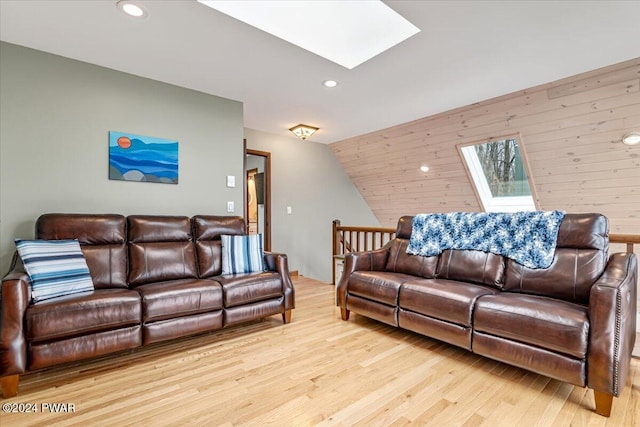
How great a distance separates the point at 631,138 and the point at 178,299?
417 centimetres

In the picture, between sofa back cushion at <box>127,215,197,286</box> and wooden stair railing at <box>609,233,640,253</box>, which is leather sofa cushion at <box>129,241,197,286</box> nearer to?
sofa back cushion at <box>127,215,197,286</box>

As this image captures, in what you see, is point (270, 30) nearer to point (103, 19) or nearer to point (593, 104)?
point (103, 19)

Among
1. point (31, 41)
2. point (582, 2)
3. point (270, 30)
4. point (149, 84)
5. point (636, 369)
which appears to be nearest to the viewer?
point (582, 2)

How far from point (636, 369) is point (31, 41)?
16.4 feet

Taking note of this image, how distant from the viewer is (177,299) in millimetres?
2332

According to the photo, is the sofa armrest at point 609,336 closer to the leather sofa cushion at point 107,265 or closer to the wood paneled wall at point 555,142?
the wood paneled wall at point 555,142

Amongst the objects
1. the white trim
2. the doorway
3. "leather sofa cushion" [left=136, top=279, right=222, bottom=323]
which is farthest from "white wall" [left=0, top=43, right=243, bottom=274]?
the white trim

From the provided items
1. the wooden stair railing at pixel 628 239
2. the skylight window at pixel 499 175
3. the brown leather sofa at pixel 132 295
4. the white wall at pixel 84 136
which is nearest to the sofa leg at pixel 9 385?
the brown leather sofa at pixel 132 295

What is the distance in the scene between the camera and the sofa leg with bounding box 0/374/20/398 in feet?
5.68

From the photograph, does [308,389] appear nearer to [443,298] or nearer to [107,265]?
[443,298]

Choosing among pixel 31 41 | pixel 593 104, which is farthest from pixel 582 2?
pixel 31 41

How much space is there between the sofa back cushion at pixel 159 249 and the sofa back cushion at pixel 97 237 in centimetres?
8

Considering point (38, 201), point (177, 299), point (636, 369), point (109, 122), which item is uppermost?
point (109, 122)

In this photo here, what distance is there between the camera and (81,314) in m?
1.95
